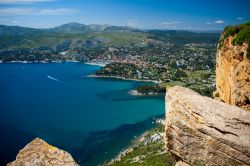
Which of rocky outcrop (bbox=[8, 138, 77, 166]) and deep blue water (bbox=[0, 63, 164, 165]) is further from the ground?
rocky outcrop (bbox=[8, 138, 77, 166])

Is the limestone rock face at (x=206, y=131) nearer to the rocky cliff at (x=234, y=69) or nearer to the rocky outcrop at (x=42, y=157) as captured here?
the rocky outcrop at (x=42, y=157)

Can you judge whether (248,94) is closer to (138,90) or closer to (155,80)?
(138,90)

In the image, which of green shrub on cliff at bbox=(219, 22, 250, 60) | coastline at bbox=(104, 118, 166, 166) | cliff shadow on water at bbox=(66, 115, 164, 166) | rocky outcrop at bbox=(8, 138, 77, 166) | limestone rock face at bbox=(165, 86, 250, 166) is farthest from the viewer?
coastline at bbox=(104, 118, 166, 166)

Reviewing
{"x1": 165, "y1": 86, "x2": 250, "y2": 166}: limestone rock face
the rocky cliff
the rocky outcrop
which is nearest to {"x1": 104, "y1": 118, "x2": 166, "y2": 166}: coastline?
the rocky cliff

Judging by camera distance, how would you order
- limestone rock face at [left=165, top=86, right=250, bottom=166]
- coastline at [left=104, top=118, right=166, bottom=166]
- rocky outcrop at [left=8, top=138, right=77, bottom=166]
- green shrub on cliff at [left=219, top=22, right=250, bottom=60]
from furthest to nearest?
coastline at [left=104, top=118, right=166, bottom=166]
green shrub on cliff at [left=219, top=22, right=250, bottom=60]
limestone rock face at [left=165, top=86, right=250, bottom=166]
rocky outcrop at [left=8, top=138, right=77, bottom=166]

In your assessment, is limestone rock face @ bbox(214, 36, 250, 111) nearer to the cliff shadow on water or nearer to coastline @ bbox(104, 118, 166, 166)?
coastline @ bbox(104, 118, 166, 166)

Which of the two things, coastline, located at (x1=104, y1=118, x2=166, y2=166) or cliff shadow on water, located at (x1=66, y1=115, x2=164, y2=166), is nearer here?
cliff shadow on water, located at (x1=66, y1=115, x2=164, y2=166)

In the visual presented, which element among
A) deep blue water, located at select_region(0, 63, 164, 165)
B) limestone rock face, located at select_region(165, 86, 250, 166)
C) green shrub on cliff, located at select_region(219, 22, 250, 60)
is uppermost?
green shrub on cliff, located at select_region(219, 22, 250, 60)

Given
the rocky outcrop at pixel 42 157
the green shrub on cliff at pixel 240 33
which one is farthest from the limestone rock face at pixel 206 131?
the green shrub on cliff at pixel 240 33
